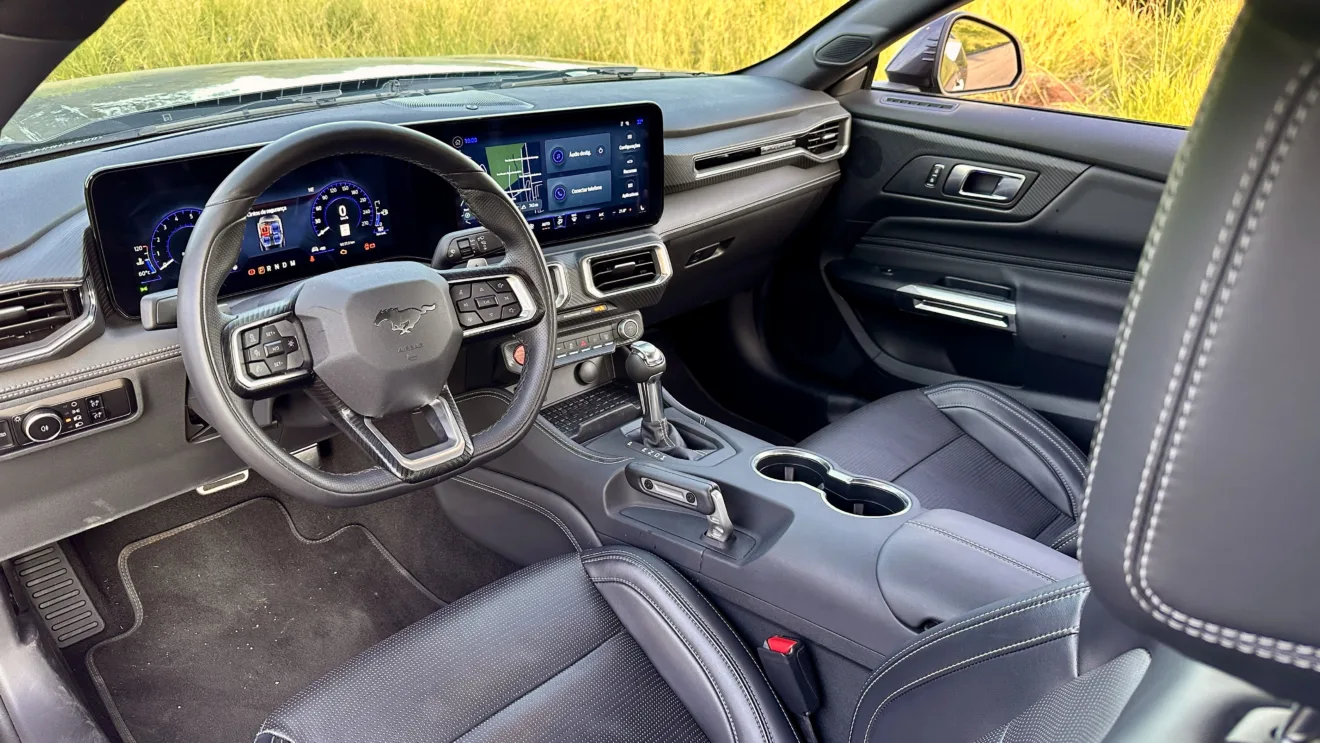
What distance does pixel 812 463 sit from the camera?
1955 millimetres

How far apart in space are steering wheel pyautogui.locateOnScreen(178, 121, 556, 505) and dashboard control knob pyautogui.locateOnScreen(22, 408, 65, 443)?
310 mm

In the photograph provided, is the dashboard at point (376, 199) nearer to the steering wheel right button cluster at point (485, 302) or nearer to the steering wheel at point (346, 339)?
the steering wheel at point (346, 339)

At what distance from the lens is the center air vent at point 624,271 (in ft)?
7.06

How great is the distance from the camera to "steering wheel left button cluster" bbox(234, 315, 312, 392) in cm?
138

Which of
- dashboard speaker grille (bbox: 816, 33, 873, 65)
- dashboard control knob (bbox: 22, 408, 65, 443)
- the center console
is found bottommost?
the center console

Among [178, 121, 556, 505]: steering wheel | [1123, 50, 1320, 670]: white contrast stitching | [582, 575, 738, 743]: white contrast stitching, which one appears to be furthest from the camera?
[582, 575, 738, 743]: white contrast stitching

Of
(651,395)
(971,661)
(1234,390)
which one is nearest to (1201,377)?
(1234,390)

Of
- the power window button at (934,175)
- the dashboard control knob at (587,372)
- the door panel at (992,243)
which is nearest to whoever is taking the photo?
the dashboard control knob at (587,372)

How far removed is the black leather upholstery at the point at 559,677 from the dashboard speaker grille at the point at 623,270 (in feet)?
2.11

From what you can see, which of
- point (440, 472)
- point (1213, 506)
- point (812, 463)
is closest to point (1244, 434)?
point (1213, 506)

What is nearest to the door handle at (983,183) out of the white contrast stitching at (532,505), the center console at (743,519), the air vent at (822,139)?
the air vent at (822,139)

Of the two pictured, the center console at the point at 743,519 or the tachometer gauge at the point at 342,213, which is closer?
the center console at the point at 743,519

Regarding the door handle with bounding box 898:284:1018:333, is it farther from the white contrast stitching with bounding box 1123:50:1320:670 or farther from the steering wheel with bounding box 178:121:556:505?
the white contrast stitching with bounding box 1123:50:1320:670

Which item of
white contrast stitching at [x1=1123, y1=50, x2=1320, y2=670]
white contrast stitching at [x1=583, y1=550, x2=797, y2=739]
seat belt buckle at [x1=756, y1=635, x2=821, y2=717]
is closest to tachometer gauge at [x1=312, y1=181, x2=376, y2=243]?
white contrast stitching at [x1=583, y1=550, x2=797, y2=739]
